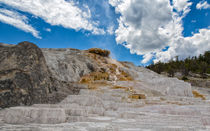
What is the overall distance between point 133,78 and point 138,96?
10.8 m

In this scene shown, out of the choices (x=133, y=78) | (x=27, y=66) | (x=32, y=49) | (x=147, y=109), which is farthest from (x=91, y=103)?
(x=133, y=78)

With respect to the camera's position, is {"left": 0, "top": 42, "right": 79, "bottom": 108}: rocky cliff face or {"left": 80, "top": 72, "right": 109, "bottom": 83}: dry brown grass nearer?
{"left": 0, "top": 42, "right": 79, "bottom": 108}: rocky cliff face

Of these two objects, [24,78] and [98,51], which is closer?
[24,78]

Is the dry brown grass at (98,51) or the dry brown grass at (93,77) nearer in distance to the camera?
the dry brown grass at (93,77)

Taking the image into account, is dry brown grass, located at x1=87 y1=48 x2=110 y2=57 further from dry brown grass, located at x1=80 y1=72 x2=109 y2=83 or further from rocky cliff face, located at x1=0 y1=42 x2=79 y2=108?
rocky cliff face, located at x1=0 y1=42 x2=79 y2=108

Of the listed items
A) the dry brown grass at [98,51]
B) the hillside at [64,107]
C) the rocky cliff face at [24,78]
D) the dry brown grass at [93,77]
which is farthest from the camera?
the dry brown grass at [98,51]

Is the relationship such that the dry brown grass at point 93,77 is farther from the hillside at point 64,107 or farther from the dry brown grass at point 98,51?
the dry brown grass at point 98,51

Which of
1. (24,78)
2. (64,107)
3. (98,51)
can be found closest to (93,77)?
(98,51)

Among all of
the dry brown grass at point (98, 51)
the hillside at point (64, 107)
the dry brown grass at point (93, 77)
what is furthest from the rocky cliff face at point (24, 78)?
the dry brown grass at point (98, 51)

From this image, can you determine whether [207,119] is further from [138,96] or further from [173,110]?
[138,96]

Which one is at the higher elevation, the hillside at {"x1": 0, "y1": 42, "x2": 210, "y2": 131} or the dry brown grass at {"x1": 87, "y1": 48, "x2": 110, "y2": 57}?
→ the dry brown grass at {"x1": 87, "y1": 48, "x2": 110, "y2": 57}

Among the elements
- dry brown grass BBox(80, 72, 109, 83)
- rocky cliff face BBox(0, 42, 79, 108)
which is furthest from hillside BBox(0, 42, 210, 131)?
dry brown grass BBox(80, 72, 109, 83)

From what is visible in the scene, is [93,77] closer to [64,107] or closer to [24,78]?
[24,78]

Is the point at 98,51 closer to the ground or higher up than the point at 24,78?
higher up
